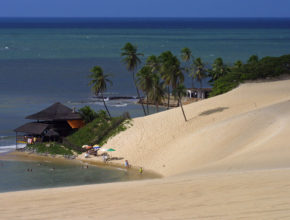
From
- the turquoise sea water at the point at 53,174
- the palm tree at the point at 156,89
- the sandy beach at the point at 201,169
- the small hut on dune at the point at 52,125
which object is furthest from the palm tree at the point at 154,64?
the turquoise sea water at the point at 53,174

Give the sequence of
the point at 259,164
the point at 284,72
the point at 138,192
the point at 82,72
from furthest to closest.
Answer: the point at 82,72 < the point at 284,72 < the point at 259,164 < the point at 138,192

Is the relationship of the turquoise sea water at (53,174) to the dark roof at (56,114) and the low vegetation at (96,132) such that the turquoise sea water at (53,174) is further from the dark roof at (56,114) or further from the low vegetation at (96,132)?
the dark roof at (56,114)

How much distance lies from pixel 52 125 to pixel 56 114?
39.5 inches

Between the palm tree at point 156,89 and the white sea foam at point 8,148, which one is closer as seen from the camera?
the white sea foam at point 8,148

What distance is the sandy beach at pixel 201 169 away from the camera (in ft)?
56.9

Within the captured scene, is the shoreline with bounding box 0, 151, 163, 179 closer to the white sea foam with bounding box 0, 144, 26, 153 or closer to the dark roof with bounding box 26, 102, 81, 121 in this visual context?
the white sea foam with bounding box 0, 144, 26, 153

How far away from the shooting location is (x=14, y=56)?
132 meters

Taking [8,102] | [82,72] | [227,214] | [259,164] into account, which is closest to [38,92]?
[8,102]

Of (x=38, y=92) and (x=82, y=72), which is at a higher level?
(x=82, y=72)

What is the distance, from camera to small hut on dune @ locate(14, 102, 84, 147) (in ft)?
143

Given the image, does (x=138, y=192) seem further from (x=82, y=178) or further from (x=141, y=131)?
(x=141, y=131)

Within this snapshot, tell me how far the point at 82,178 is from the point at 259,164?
11.8 m

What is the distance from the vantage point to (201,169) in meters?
30.2

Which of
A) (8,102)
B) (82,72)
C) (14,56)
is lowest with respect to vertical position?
(8,102)
